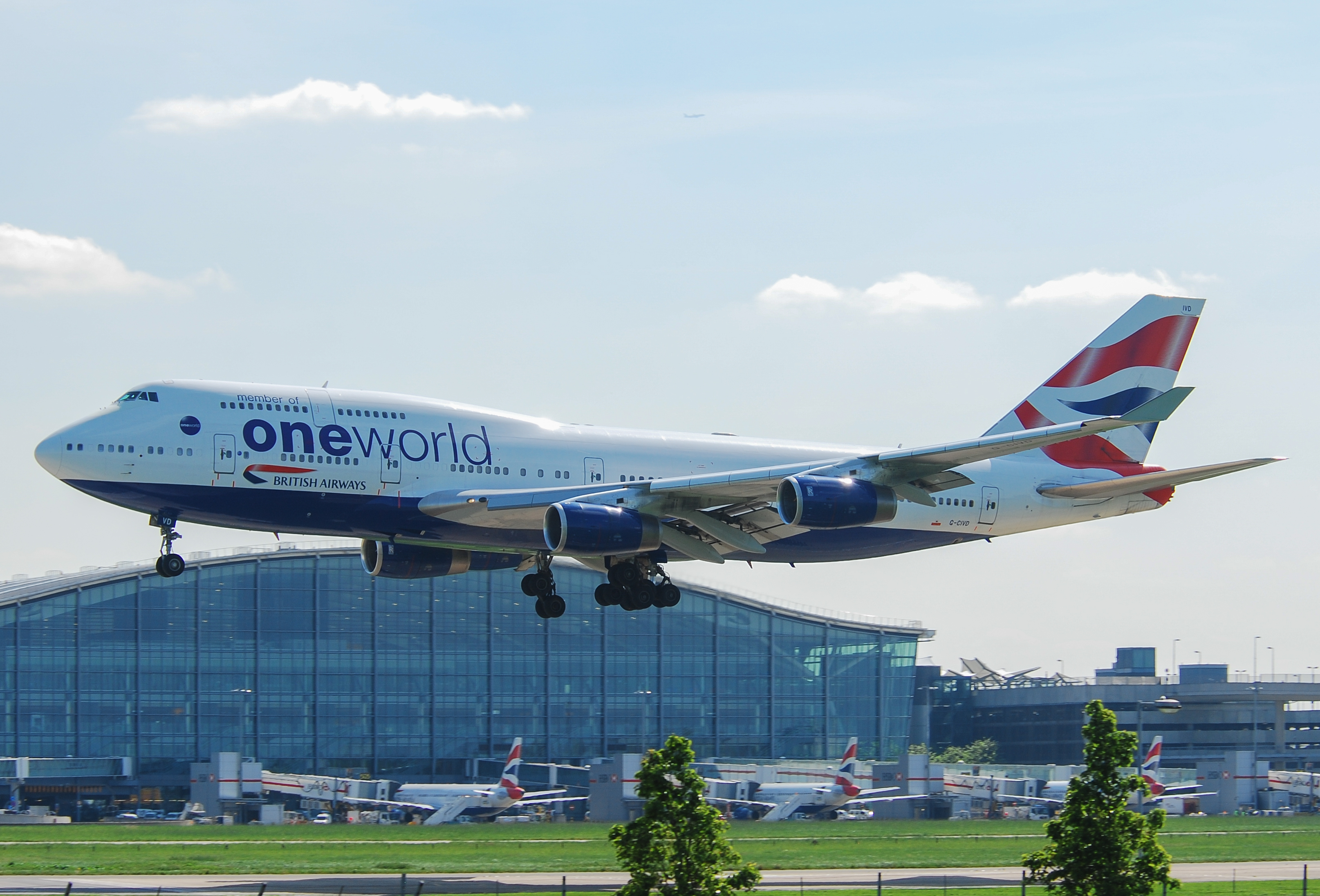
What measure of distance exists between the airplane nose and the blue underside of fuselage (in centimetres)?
60

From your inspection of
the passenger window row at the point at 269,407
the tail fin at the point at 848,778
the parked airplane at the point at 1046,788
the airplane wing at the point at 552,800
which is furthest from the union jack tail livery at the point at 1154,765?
the passenger window row at the point at 269,407

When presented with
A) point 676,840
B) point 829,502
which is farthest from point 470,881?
point 676,840

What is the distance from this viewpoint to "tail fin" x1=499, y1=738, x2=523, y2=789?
81938 millimetres

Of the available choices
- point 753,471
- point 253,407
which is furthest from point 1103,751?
point 253,407

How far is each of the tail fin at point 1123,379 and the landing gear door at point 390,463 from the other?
22.1 metres

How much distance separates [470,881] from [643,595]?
10.4 m

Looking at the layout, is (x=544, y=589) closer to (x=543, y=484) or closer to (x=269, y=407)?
(x=543, y=484)

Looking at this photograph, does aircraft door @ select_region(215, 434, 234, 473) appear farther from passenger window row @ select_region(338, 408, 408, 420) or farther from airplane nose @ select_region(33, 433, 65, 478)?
airplane nose @ select_region(33, 433, 65, 478)

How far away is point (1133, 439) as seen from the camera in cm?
5444

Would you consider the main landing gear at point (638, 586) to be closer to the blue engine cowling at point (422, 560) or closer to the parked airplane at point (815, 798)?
the blue engine cowling at point (422, 560)

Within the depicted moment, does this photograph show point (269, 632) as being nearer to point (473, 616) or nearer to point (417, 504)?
point (473, 616)

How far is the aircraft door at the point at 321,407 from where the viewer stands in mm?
43406

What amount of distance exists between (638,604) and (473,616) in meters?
56.8

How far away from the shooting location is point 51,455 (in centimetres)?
4112
